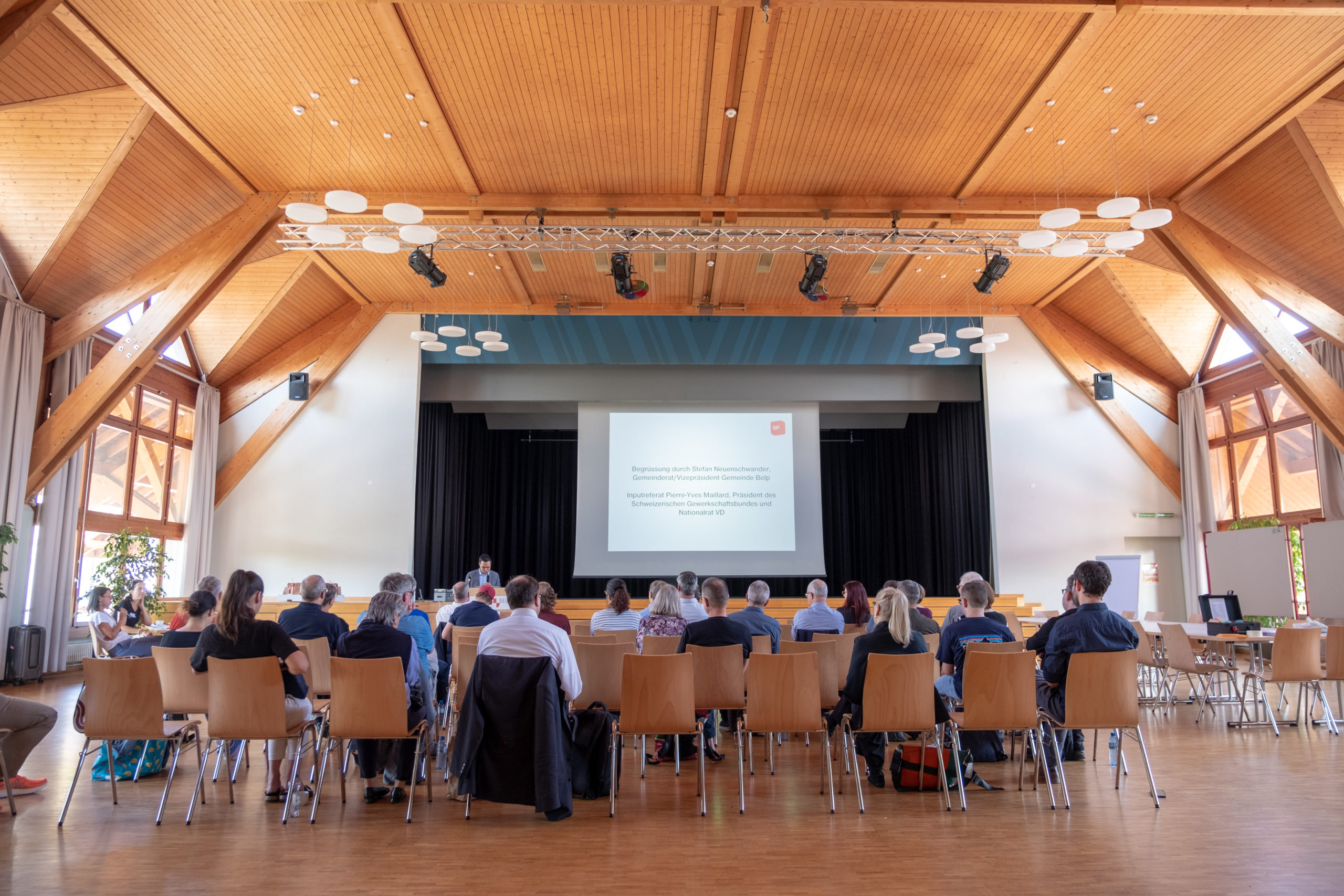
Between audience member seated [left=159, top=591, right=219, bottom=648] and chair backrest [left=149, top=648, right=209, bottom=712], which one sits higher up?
audience member seated [left=159, top=591, right=219, bottom=648]

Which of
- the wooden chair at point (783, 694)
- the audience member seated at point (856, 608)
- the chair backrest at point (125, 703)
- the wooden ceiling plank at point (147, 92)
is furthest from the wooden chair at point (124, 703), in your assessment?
the wooden ceiling plank at point (147, 92)

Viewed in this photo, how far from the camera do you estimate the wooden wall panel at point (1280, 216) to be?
363 inches

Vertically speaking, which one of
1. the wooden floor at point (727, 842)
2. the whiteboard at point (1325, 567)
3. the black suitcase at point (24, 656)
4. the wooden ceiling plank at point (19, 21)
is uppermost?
the wooden ceiling plank at point (19, 21)

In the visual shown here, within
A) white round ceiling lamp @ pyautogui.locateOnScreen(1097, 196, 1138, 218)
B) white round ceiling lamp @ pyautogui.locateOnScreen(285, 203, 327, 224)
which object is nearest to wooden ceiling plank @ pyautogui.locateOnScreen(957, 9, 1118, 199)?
white round ceiling lamp @ pyautogui.locateOnScreen(1097, 196, 1138, 218)

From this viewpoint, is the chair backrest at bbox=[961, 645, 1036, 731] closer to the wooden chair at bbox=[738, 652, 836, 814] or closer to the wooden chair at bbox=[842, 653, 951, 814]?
the wooden chair at bbox=[842, 653, 951, 814]

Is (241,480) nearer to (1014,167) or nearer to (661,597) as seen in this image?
(661,597)

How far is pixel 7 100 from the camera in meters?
7.79

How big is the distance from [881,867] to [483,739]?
1.95m

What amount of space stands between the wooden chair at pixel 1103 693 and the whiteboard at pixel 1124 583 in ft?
26.8

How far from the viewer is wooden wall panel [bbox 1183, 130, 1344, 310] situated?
9.23 meters

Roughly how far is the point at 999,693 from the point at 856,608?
2556 millimetres

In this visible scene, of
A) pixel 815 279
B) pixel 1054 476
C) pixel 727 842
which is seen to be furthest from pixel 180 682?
pixel 1054 476

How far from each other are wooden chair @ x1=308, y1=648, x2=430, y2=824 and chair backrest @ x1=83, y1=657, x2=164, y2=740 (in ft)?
2.87

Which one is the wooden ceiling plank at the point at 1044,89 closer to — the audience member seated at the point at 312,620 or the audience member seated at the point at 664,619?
the audience member seated at the point at 664,619
